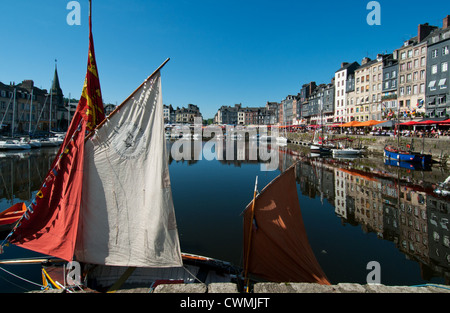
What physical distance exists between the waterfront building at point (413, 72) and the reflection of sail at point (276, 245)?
45.2 m

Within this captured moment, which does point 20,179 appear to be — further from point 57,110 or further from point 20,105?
point 57,110

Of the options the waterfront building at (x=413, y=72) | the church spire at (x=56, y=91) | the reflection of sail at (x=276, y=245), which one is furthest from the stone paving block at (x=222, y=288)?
the church spire at (x=56, y=91)

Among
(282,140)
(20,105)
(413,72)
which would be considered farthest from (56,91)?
(413,72)

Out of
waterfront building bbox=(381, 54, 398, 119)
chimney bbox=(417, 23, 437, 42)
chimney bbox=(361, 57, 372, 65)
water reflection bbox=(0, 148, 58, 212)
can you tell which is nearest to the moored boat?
water reflection bbox=(0, 148, 58, 212)

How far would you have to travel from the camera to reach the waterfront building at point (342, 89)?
65812mm

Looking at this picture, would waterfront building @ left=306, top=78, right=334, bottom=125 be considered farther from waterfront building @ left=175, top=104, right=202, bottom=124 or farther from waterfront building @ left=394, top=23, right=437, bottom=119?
waterfront building @ left=175, top=104, right=202, bottom=124

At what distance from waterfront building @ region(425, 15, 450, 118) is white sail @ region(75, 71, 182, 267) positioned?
4739 cm

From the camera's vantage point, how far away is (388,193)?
1895 centimetres

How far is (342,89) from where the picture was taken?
67.9m

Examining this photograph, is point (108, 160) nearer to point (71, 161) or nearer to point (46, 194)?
point (71, 161)

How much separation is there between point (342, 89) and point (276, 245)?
234 feet

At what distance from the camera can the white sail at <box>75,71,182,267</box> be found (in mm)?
5758

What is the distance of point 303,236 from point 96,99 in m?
6.69
